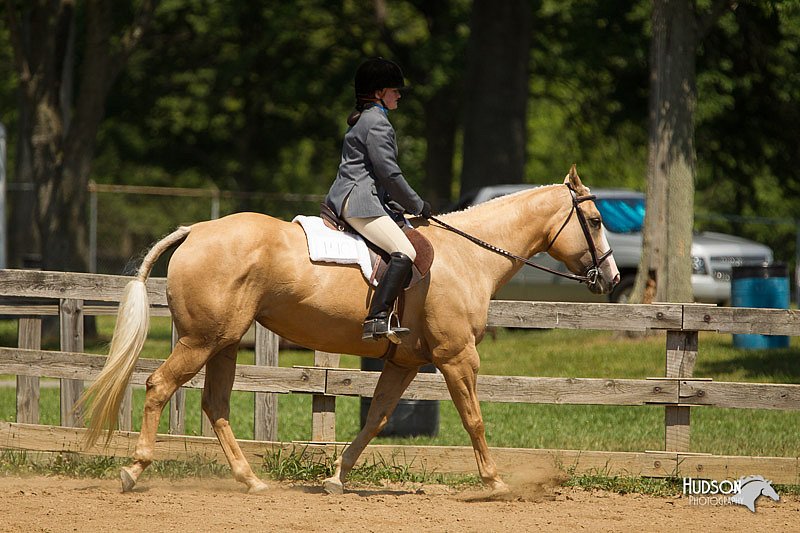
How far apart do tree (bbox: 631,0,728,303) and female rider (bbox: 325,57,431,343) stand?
8.46 m

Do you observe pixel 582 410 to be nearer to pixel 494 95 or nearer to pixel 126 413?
pixel 126 413

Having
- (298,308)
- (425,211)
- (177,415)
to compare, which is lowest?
(177,415)

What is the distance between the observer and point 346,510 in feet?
23.2

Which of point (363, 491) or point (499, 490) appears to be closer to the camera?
point (499, 490)

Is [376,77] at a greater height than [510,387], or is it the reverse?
[376,77]

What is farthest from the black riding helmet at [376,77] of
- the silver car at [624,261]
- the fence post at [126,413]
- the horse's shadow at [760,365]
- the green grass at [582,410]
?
the silver car at [624,261]

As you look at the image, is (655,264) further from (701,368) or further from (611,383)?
(611,383)

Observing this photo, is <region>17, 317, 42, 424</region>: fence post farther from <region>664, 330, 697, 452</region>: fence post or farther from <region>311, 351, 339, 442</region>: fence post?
<region>664, 330, 697, 452</region>: fence post

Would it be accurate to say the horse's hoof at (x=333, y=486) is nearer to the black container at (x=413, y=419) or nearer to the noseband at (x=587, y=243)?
the noseband at (x=587, y=243)

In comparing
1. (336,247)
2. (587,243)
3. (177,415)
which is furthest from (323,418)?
(587,243)

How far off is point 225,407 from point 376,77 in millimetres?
2460

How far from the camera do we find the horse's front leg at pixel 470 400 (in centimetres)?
746

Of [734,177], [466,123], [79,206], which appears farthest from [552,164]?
[79,206]

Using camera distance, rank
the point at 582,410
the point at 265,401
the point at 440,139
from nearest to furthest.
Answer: the point at 265,401
the point at 582,410
the point at 440,139
